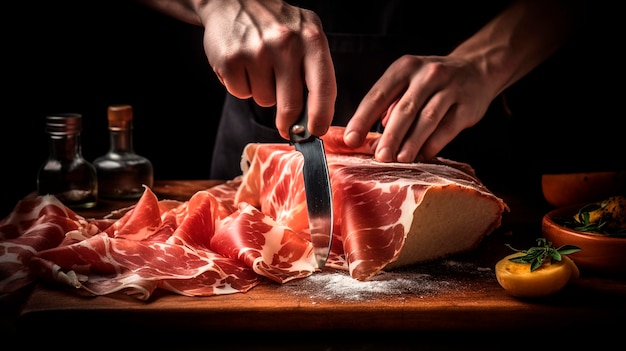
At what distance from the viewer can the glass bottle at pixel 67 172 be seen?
2494 mm

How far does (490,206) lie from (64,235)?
1.21 metres

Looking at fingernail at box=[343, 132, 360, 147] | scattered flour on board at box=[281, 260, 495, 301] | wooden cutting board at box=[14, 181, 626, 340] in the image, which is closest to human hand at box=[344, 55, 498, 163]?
fingernail at box=[343, 132, 360, 147]

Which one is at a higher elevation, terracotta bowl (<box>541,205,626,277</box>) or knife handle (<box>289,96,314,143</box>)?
knife handle (<box>289,96,314,143</box>)

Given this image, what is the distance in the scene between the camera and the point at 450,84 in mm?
2248

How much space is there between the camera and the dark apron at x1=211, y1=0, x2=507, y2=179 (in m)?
2.71

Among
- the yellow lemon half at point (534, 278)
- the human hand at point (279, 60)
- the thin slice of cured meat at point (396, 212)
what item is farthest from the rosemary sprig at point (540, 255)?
the human hand at point (279, 60)

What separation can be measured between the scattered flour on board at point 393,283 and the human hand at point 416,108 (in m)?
0.39

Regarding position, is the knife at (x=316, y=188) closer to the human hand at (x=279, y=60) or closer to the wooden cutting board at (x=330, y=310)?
the human hand at (x=279, y=60)

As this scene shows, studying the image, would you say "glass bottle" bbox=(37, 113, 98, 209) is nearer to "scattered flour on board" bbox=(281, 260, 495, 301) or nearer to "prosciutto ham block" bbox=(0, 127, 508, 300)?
"prosciutto ham block" bbox=(0, 127, 508, 300)

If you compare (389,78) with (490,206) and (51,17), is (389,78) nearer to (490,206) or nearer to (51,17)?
(490,206)

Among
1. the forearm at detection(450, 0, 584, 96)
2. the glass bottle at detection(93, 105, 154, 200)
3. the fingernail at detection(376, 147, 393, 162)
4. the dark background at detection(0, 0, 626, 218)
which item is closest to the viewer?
the fingernail at detection(376, 147, 393, 162)

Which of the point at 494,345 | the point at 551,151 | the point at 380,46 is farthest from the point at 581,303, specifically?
the point at 551,151

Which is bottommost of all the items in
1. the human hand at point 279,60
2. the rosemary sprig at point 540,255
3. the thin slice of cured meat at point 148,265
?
the thin slice of cured meat at point 148,265

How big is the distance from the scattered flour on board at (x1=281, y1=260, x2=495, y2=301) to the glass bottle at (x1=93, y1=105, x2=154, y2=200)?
105cm
